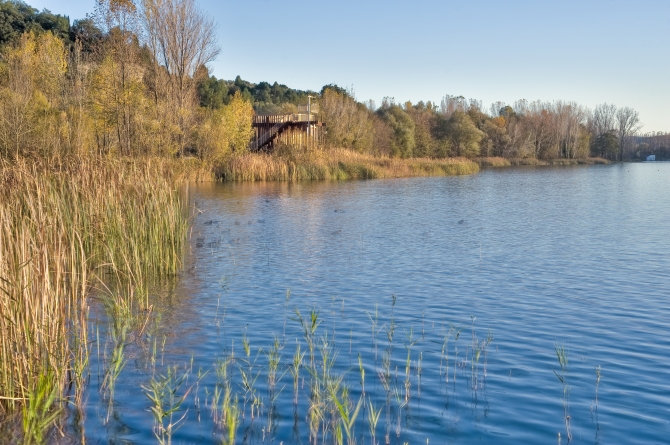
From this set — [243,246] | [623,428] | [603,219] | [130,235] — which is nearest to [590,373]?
[623,428]

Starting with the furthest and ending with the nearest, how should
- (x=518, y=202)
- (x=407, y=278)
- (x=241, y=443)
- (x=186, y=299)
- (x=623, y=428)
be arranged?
(x=518, y=202), (x=407, y=278), (x=186, y=299), (x=623, y=428), (x=241, y=443)

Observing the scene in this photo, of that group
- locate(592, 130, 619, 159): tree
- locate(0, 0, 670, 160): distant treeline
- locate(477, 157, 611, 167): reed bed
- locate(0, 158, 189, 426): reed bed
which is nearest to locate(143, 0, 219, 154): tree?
locate(0, 0, 670, 160): distant treeline

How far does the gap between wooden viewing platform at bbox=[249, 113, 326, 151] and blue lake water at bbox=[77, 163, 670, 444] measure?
25.5 m

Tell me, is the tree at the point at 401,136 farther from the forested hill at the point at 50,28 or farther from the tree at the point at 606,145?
the tree at the point at 606,145

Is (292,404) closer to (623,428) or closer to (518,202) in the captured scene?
(623,428)

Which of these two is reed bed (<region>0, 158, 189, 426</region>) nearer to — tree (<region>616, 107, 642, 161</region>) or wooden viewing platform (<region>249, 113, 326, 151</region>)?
wooden viewing platform (<region>249, 113, 326, 151</region>)

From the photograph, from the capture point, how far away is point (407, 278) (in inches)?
400

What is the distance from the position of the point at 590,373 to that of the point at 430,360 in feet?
4.65

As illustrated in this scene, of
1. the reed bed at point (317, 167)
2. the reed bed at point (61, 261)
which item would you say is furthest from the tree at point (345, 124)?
the reed bed at point (61, 261)

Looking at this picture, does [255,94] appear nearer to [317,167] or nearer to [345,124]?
[345,124]

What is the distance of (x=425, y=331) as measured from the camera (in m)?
7.28

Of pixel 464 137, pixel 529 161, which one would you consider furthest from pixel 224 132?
pixel 529 161

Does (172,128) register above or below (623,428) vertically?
above

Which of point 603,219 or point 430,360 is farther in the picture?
point 603,219
